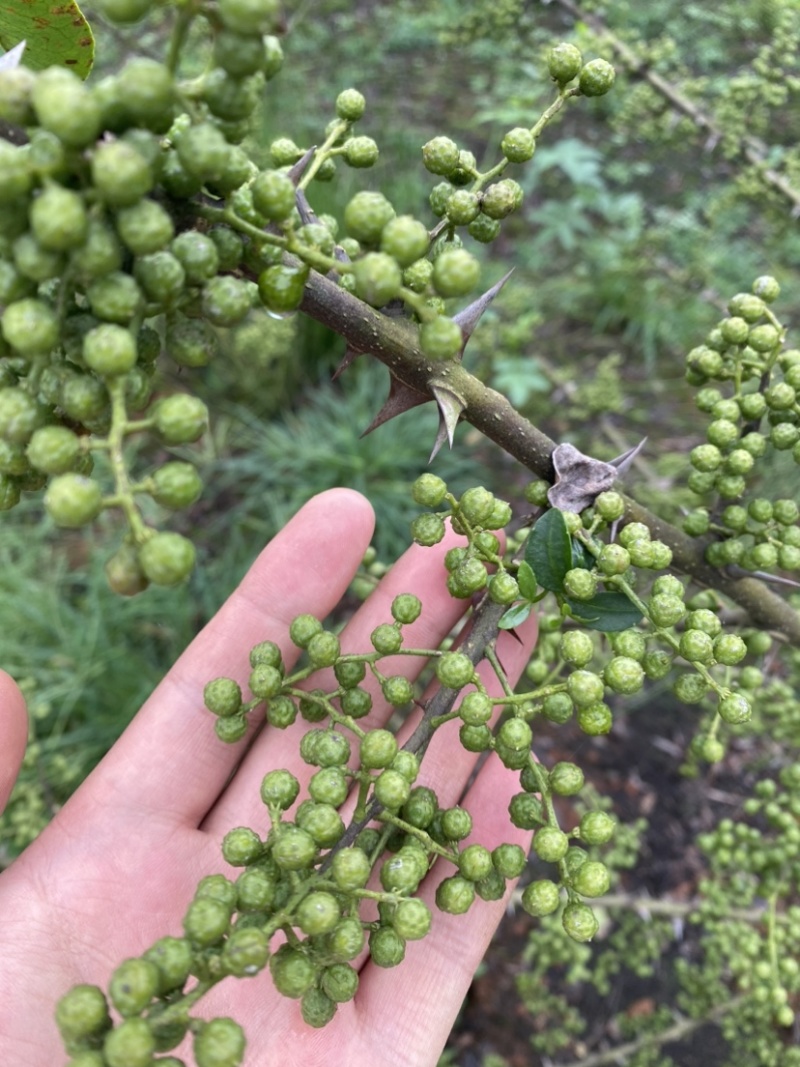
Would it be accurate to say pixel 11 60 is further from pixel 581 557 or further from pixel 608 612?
pixel 608 612

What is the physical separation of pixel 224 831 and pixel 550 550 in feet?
6.02

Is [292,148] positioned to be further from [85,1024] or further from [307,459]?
[307,459]

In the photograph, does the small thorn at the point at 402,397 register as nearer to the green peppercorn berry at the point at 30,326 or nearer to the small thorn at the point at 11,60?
the green peppercorn berry at the point at 30,326

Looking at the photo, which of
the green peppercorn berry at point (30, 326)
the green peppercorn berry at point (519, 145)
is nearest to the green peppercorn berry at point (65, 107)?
the green peppercorn berry at point (30, 326)

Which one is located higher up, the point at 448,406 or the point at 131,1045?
the point at 448,406

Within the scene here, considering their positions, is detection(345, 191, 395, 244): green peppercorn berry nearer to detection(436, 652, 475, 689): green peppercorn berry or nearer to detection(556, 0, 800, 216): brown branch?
detection(436, 652, 475, 689): green peppercorn berry

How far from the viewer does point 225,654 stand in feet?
10.3

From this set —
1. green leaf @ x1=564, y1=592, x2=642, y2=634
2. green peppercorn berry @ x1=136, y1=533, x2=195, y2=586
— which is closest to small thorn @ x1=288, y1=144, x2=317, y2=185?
green peppercorn berry @ x1=136, y1=533, x2=195, y2=586

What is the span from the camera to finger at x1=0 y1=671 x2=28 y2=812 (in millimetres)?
2486

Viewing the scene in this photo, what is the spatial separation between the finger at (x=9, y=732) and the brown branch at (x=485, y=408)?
5.42 feet

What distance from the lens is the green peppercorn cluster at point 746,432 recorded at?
2.16 m

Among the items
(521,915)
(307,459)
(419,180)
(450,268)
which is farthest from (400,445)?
(450,268)

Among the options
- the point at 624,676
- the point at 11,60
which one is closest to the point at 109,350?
the point at 11,60

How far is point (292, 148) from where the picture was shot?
6.28 feet
